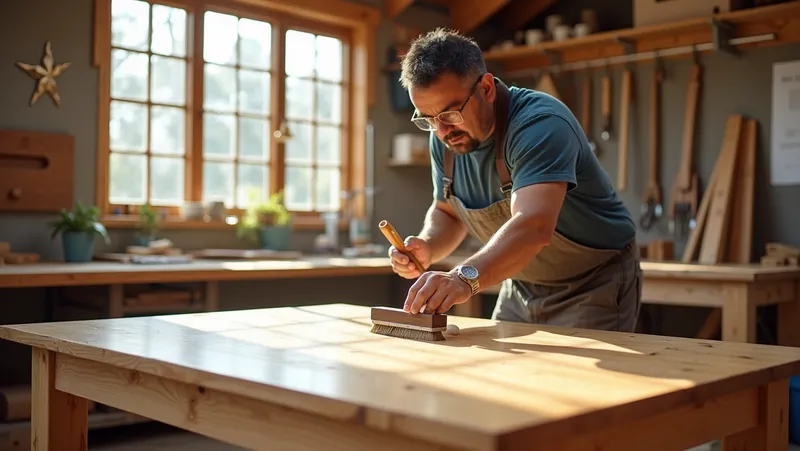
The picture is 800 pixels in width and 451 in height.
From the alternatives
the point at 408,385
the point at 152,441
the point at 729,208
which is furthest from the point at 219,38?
the point at 408,385

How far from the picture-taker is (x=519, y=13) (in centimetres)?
650

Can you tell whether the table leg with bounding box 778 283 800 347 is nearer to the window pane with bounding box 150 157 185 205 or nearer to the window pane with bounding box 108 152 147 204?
the window pane with bounding box 150 157 185 205

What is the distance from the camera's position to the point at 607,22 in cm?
602

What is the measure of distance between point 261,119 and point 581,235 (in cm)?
322

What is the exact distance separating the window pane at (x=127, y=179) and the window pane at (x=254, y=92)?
2.51ft

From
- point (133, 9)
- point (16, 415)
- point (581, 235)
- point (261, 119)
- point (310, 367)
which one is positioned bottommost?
point (16, 415)

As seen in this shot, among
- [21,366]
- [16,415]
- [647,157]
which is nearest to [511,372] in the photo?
[16,415]

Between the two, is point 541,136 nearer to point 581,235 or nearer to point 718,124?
point 581,235

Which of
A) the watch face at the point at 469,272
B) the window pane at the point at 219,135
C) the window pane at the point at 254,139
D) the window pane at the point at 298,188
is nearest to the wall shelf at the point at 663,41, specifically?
the window pane at the point at 298,188

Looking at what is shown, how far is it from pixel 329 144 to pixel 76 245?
6.72 feet

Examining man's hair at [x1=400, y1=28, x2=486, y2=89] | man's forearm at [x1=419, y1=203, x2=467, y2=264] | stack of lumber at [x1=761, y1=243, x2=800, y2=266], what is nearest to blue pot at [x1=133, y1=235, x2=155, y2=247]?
man's forearm at [x1=419, y1=203, x2=467, y2=264]

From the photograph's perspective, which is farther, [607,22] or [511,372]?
[607,22]

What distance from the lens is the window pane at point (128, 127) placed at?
491 cm

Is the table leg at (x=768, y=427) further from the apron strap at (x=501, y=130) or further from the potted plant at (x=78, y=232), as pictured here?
the potted plant at (x=78, y=232)
